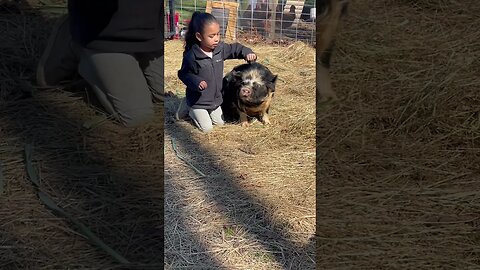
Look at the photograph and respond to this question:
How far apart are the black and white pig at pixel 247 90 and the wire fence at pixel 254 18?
12 centimetres

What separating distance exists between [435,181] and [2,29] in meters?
1.25

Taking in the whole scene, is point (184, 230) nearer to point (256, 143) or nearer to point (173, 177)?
point (173, 177)

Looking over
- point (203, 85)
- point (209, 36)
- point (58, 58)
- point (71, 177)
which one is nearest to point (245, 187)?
point (203, 85)

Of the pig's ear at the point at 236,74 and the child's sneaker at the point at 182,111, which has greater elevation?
the pig's ear at the point at 236,74

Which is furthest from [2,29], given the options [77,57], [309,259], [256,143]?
[256,143]

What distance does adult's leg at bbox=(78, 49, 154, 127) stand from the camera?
998mm

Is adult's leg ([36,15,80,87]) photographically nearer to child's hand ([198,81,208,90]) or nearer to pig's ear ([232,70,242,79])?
child's hand ([198,81,208,90])

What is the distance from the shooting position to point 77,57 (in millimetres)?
1020

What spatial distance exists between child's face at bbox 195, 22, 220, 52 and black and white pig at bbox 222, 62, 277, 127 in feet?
0.78

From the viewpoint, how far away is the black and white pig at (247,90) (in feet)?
5.65

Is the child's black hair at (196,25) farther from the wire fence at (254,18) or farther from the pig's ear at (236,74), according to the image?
the pig's ear at (236,74)

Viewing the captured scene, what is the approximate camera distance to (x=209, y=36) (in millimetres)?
1452

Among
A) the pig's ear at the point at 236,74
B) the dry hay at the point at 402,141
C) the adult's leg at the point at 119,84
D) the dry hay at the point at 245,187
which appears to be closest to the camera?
the adult's leg at the point at 119,84

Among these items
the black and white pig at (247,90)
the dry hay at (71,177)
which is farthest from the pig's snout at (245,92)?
the dry hay at (71,177)
